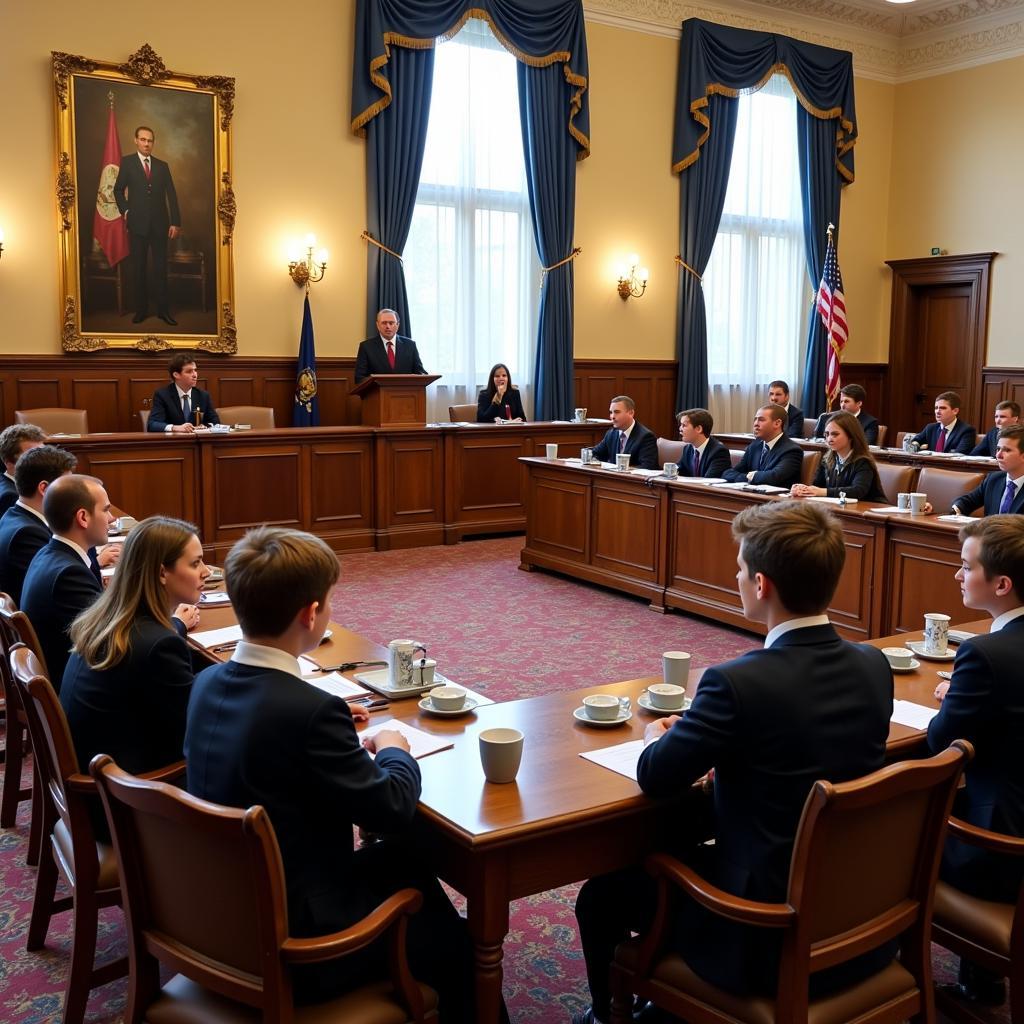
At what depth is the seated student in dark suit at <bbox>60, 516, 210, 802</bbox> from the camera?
2539 mm

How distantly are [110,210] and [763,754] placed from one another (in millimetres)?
8227

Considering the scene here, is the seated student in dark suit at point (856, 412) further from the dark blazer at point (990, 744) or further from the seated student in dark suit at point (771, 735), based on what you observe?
the seated student in dark suit at point (771, 735)

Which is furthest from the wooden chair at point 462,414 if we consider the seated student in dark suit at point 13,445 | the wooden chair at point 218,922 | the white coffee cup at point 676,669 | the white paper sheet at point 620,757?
the wooden chair at point 218,922

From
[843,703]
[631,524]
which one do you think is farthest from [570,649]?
[843,703]

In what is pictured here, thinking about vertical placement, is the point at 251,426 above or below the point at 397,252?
below

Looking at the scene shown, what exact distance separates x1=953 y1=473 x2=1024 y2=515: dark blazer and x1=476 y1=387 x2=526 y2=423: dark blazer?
186 inches

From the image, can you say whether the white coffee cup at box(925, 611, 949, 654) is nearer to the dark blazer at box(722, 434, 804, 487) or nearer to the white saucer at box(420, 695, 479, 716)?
the white saucer at box(420, 695, 479, 716)

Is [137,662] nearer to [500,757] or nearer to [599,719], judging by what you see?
[500,757]

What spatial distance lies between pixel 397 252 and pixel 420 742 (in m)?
7.98

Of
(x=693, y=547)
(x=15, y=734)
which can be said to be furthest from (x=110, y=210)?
(x=15, y=734)

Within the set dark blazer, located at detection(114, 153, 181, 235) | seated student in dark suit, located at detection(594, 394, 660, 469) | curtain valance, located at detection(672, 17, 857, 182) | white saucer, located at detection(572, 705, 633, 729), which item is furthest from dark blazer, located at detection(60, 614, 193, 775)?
curtain valance, located at detection(672, 17, 857, 182)

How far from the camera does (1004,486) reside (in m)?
5.92

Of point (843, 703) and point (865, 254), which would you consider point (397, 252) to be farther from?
point (843, 703)

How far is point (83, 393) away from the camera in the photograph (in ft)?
29.0
